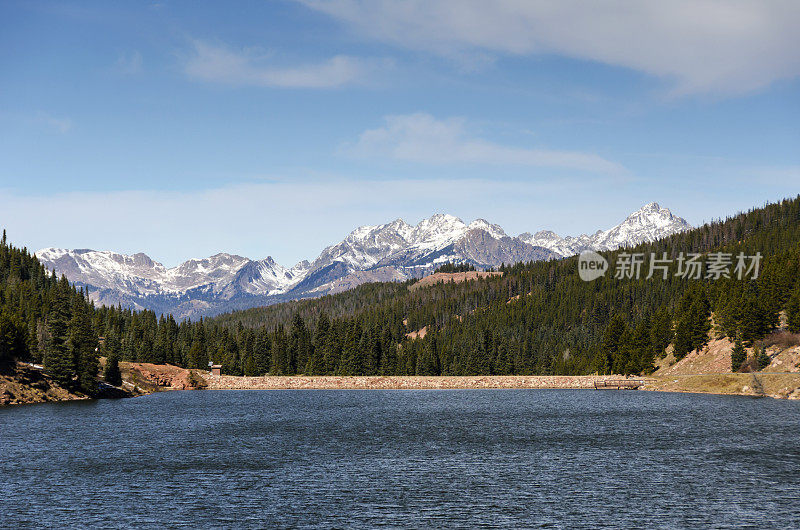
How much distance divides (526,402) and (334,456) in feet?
247

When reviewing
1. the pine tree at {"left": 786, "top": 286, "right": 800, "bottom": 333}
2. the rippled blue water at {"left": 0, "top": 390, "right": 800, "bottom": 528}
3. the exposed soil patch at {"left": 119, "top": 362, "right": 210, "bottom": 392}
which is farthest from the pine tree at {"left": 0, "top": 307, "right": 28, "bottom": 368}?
the pine tree at {"left": 786, "top": 286, "right": 800, "bottom": 333}

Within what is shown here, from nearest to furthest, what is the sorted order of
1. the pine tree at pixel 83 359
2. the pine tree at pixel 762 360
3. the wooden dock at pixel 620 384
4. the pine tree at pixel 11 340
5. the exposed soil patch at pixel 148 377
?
the pine tree at pixel 11 340 → the pine tree at pixel 83 359 → the pine tree at pixel 762 360 → the wooden dock at pixel 620 384 → the exposed soil patch at pixel 148 377

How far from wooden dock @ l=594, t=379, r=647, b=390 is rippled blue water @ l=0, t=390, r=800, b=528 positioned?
65.5m

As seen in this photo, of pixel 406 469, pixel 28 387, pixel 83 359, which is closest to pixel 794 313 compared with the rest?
pixel 406 469

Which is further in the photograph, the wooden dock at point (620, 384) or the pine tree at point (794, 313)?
the wooden dock at point (620, 384)

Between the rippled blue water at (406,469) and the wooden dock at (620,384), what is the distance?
215 ft

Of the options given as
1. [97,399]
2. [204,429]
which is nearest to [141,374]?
[97,399]

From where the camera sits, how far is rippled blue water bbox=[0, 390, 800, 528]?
43388 millimetres

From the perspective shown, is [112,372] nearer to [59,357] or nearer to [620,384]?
[59,357]

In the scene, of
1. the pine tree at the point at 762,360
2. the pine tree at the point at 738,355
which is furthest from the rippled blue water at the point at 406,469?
the pine tree at the point at 738,355

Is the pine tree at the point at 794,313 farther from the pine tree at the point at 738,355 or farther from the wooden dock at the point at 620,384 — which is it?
the wooden dock at the point at 620,384

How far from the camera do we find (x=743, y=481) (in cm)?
5234

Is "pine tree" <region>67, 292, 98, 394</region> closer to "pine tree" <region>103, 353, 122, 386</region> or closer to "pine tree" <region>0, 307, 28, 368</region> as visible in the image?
"pine tree" <region>0, 307, 28, 368</region>

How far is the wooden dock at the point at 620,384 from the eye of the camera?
567ft
